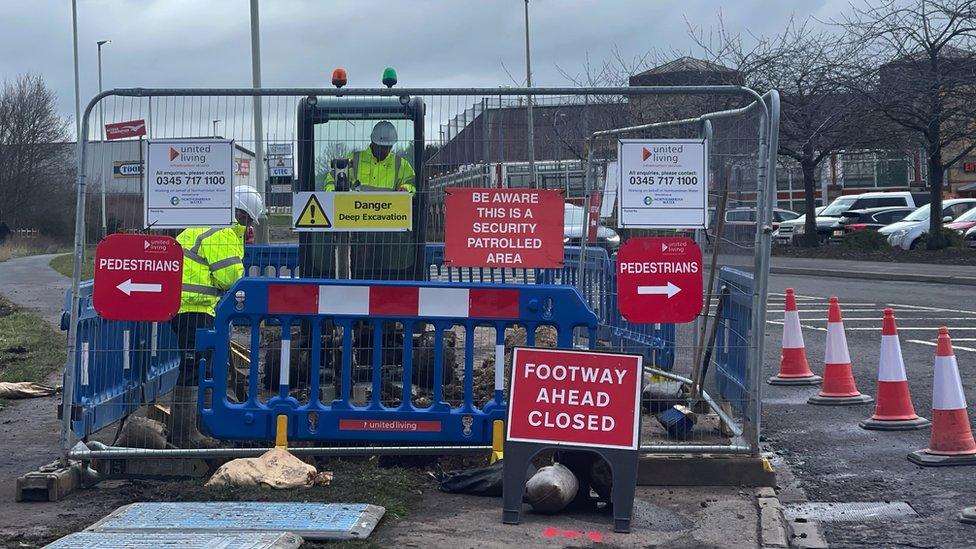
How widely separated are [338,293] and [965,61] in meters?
23.5

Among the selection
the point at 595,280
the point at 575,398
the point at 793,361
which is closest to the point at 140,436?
the point at 575,398

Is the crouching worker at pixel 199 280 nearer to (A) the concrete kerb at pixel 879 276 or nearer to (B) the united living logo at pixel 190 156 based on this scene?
(B) the united living logo at pixel 190 156

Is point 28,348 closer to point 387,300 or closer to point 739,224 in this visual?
point 387,300

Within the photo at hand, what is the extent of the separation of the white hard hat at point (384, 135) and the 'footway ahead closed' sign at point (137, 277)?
1.42m

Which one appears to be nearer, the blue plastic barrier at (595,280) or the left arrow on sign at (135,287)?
the left arrow on sign at (135,287)

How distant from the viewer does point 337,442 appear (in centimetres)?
756

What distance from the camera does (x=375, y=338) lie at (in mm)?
7363

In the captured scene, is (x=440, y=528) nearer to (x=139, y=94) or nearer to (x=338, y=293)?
(x=338, y=293)

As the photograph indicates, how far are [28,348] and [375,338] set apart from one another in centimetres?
865

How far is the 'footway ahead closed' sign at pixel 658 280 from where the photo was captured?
723cm

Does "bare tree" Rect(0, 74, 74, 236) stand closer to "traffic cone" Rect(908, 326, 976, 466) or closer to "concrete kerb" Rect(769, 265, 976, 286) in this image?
"concrete kerb" Rect(769, 265, 976, 286)

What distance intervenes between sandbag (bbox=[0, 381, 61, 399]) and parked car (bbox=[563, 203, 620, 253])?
5.17m

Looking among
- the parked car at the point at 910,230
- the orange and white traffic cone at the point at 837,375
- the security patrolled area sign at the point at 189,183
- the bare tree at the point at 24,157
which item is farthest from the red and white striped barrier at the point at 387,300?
the bare tree at the point at 24,157

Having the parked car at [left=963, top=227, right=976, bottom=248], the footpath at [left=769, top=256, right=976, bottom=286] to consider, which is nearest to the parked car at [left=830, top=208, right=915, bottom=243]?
the parked car at [left=963, top=227, right=976, bottom=248]
